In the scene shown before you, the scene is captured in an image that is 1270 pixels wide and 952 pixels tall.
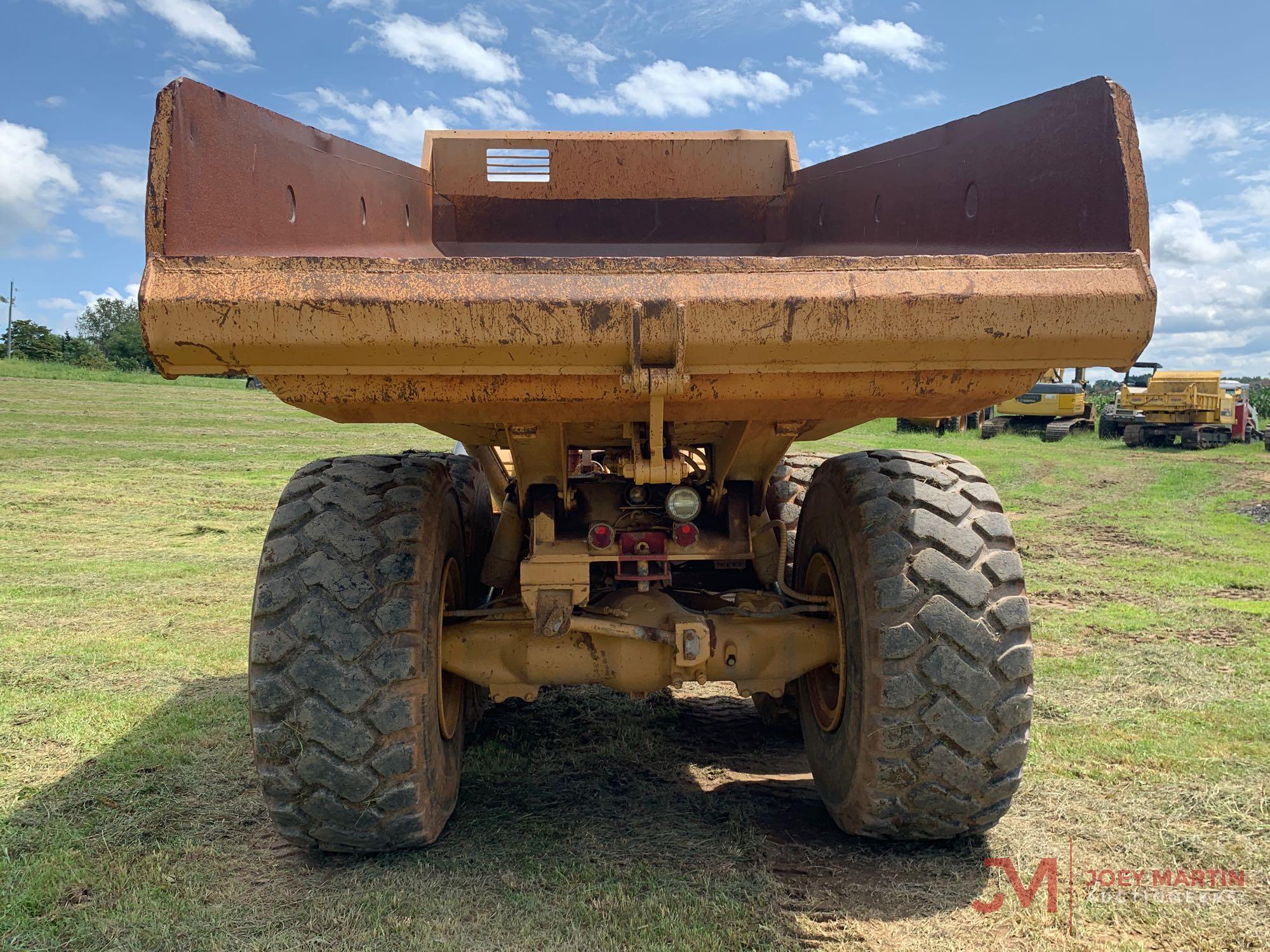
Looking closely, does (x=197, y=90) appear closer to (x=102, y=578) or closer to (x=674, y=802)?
(x=674, y=802)

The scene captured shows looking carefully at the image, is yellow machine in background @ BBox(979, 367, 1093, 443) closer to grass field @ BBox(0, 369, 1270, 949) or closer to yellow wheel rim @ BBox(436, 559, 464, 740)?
grass field @ BBox(0, 369, 1270, 949)

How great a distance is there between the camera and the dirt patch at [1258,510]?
11227 mm

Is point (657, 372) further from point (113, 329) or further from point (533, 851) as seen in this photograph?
point (113, 329)

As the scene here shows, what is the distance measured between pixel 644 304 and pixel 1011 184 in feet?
4.15

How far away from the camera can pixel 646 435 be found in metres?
2.94

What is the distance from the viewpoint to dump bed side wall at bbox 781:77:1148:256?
7.36 feet

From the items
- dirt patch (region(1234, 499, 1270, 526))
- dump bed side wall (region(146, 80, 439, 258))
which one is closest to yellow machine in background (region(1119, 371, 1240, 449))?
dirt patch (region(1234, 499, 1270, 526))

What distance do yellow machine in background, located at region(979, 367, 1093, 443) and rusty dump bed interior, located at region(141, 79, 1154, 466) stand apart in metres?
26.4

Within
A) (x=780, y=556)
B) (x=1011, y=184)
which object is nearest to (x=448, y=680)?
(x=780, y=556)

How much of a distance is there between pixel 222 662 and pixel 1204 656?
5461mm

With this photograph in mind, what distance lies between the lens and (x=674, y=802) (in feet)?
11.3

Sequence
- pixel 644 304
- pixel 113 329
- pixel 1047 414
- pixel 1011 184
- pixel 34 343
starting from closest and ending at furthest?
pixel 644 304, pixel 1011 184, pixel 1047 414, pixel 34 343, pixel 113 329

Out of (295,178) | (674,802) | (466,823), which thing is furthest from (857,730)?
(295,178)

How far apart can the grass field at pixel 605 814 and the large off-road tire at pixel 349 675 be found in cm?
21
